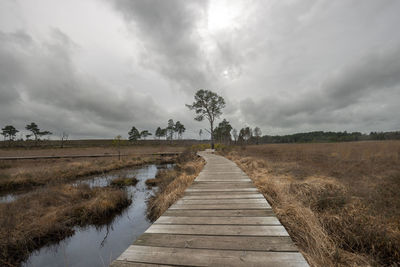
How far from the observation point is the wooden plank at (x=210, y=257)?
4.94 feet

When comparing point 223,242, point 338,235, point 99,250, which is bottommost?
point 99,250

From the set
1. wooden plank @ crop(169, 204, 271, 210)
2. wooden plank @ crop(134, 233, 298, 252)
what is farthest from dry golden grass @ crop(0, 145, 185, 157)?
wooden plank @ crop(134, 233, 298, 252)

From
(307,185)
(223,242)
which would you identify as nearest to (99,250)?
(223,242)

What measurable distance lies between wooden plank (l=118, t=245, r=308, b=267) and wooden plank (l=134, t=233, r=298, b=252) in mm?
78

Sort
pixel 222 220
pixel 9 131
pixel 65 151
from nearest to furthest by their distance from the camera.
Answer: pixel 222 220, pixel 65 151, pixel 9 131

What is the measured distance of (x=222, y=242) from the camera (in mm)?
1855

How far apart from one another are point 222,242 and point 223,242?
1 cm

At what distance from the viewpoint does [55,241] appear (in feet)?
13.9

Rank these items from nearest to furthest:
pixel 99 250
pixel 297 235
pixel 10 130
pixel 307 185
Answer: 1. pixel 297 235
2. pixel 99 250
3. pixel 307 185
4. pixel 10 130

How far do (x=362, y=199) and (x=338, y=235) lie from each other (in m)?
2.77

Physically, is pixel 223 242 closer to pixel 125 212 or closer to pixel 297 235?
pixel 297 235

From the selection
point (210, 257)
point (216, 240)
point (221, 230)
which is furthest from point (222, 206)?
point (210, 257)

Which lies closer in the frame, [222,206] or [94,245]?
[222,206]

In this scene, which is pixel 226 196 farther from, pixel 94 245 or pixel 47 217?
pixel 47 217
